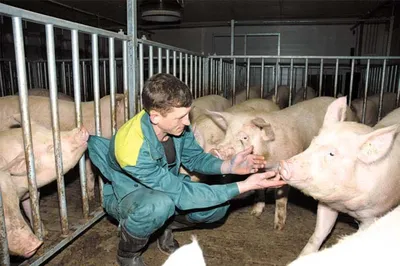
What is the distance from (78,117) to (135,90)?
76cm

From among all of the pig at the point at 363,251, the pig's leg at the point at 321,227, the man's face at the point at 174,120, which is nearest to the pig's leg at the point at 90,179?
the man's face at the point at 174,120

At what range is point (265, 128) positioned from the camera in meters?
3.34

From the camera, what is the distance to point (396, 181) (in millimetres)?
2654

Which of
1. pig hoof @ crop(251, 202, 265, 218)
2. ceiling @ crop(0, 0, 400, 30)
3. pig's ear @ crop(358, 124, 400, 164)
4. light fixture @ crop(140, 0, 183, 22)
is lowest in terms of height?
pig hoof @ crop(251, 202, 265, 218)

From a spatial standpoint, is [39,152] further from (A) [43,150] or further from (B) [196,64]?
(B) [196,64]

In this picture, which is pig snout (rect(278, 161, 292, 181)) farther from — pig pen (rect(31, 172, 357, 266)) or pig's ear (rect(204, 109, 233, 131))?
pig's ear (rect(204, 109, 233, 131))

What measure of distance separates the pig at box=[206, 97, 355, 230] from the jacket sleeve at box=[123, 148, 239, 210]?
2.61 ft

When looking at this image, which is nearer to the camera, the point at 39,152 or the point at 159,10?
the point at 39,152

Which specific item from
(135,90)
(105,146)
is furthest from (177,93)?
(135,90)

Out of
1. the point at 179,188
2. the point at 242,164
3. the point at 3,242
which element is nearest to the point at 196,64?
the point at 242,164

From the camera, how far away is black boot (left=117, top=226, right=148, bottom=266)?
2.56m

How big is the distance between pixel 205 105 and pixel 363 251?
150 inches

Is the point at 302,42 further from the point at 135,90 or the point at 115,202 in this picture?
the point at 115,202

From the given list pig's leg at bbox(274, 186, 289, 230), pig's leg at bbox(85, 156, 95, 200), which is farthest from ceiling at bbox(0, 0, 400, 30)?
pig's leg at bbox(274, 186, 289, 230)
